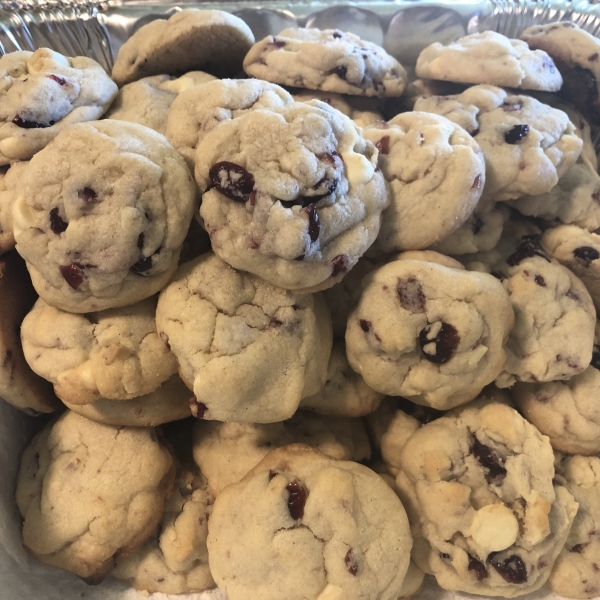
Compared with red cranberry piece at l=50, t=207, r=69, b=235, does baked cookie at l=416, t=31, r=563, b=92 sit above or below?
above

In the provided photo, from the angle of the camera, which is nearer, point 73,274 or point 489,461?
point 73,274

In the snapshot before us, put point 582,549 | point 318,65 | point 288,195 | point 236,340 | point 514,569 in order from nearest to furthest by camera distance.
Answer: point 288,195
point 236,340
point 514,569
point 582,549
point 318,65

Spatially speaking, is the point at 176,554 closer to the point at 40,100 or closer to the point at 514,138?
the point at 40,100

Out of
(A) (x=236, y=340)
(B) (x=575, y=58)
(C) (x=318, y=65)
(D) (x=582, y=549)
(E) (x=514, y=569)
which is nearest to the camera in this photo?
(A) (x=236, y=340)

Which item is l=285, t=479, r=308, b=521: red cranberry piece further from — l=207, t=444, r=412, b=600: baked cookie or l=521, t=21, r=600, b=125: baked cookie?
l=521, t=21, r=600, b=125: baked cookie

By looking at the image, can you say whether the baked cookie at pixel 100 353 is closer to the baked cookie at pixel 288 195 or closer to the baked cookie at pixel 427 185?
the baked cookie at pixel 288 195

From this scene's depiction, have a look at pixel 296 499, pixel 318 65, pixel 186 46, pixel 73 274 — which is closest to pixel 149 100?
pixel 186 46

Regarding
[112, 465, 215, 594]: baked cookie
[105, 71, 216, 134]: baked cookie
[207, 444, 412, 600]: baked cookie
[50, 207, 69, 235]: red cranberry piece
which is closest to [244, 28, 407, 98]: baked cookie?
[105, 71, 216, 134]: baked cookie
